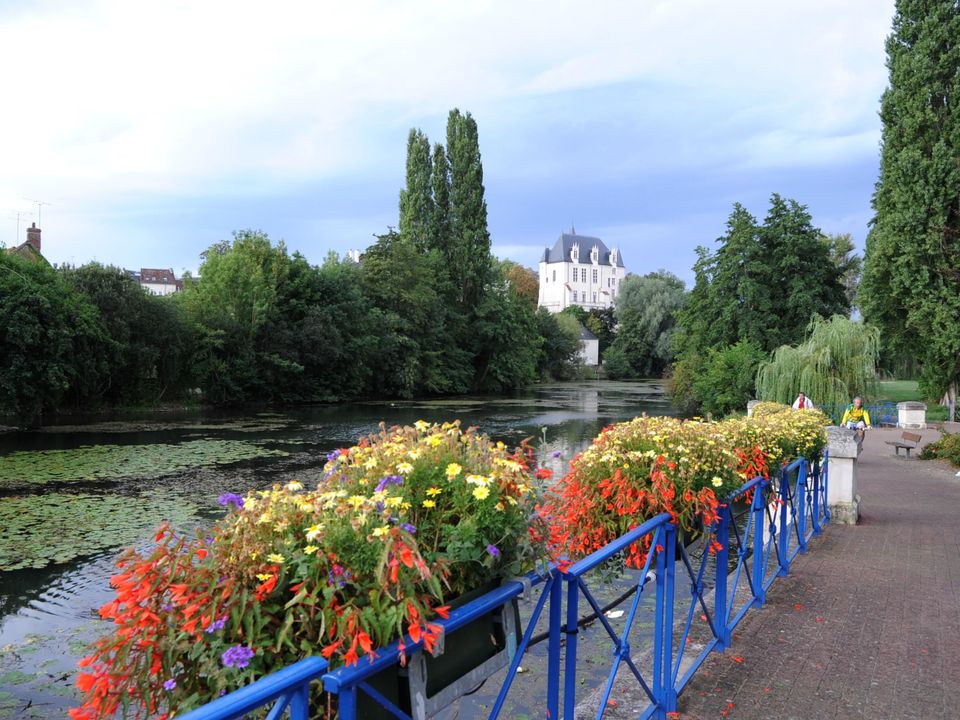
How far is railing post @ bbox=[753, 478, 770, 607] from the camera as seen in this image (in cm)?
516

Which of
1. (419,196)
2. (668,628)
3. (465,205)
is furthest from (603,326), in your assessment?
(668,628)

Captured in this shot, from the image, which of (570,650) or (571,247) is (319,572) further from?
(571,247)

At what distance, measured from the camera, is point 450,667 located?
2.20m

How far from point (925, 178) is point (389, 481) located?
30.8m

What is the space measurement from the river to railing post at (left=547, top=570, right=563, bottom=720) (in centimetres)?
88

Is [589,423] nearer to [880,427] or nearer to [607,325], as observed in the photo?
[880,427]

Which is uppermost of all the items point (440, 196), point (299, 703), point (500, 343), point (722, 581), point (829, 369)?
point (440, 196)

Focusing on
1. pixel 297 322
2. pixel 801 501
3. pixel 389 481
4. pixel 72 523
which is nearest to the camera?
pixel 389 481

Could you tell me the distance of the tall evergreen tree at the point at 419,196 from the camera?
52.9 metres

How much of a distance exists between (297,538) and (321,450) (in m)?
18.6

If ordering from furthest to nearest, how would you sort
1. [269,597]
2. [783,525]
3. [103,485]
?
1. [103,485]
2. [783,525]
3. [269,597]

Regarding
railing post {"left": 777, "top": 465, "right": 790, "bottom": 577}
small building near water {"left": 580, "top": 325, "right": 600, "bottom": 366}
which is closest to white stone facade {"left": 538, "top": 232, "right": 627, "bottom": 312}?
small building near water {"left": 580, "top": 325, "right": 600, "bottom": 366}

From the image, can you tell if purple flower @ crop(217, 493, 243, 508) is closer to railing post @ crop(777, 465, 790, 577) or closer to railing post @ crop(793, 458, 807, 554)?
railing post @ crop(777, 465, 790, 577)

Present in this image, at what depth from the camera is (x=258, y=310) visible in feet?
123
